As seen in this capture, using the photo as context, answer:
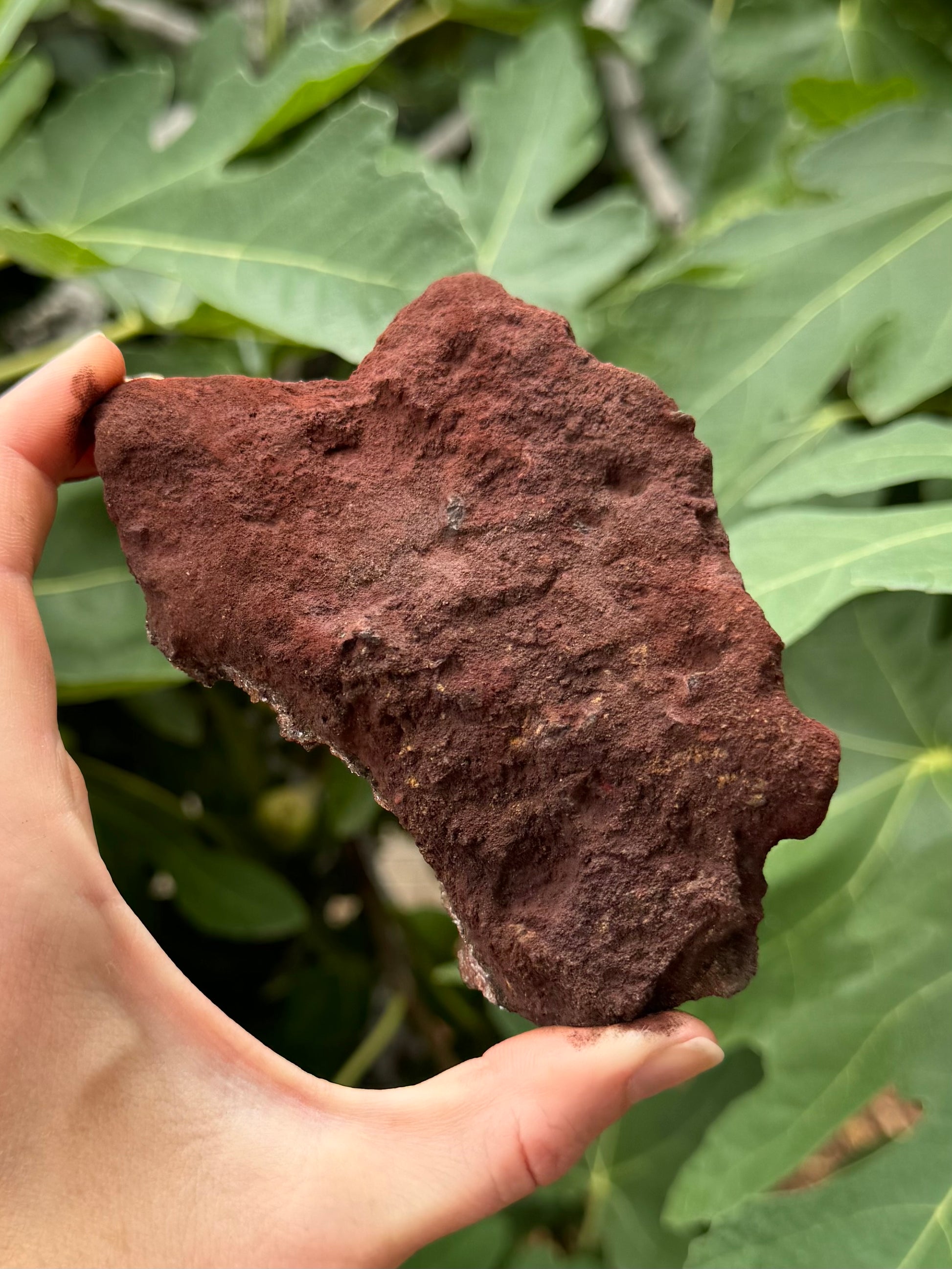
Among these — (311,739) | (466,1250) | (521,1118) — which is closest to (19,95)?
(311,739)

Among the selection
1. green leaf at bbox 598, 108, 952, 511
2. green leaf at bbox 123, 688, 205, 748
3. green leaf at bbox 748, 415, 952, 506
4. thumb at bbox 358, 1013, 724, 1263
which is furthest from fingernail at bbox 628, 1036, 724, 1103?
green leaf at bbox 123, 688, 205, 748

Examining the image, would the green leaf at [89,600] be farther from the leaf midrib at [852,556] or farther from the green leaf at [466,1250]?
the green leaf at [466,1250]

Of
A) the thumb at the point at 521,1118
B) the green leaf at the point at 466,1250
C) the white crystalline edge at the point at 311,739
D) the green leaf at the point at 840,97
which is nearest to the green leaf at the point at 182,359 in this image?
the white crystalline edge at the point at 311,739

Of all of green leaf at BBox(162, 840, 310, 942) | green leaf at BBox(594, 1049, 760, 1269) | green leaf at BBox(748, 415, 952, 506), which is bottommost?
green leaf at BBox(594, 1049, 760, 1269)

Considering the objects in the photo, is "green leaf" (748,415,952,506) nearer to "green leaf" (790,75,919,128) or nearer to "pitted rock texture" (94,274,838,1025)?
"pitted rock texture" (94,274,838,1025)

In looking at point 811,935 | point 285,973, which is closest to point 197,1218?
point 811,935

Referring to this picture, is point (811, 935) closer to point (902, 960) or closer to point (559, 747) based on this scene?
point (902, 960)
